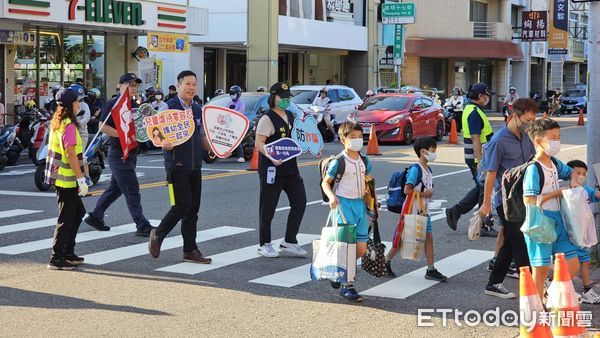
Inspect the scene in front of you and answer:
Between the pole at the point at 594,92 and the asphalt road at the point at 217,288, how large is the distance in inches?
62.4

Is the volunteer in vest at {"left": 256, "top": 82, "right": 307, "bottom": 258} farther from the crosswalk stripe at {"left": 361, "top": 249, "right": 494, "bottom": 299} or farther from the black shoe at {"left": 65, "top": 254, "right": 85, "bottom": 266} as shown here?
the black shoe at {"left": 65, "top": 254, "right": 85, "bottom": 266}

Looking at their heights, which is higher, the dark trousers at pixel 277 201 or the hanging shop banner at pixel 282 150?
the hanging shop banner at pixel 282 150

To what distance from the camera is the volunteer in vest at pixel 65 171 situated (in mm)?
9039

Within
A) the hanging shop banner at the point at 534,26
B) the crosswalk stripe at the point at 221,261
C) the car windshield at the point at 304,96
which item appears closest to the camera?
the crosswalk stripe at the point at 221,261

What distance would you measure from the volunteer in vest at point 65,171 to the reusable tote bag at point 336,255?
2.63 m

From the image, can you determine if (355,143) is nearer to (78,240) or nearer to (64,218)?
(64,218)

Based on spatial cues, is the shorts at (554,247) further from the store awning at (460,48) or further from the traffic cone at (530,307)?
the store awning at (460,48)

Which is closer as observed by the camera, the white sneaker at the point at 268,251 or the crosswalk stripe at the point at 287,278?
the crosswalk stripe at the point at 287,278

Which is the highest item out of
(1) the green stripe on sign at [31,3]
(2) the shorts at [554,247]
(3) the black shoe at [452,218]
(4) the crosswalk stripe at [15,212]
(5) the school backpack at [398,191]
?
(1) the green stripe on sign at [31,3]

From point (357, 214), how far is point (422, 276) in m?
1.43

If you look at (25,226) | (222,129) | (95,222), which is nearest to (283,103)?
(222,129)

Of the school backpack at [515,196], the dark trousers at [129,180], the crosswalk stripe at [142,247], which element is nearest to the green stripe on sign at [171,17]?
the crosswalk stripe at [142,247]

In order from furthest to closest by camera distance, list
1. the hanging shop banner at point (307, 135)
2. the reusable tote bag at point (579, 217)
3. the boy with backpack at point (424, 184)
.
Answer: the hanging shop banner at point (307, 135), the boy with backpack at point (424, 184), the reusable tote bag at point (579, 217)

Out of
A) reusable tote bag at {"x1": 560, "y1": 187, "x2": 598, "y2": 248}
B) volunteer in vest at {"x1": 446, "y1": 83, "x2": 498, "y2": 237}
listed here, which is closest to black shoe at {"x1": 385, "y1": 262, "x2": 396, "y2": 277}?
reusable tote bag at {"x1": 560, "y1": 187, "x2": 598, "y2": 248}
